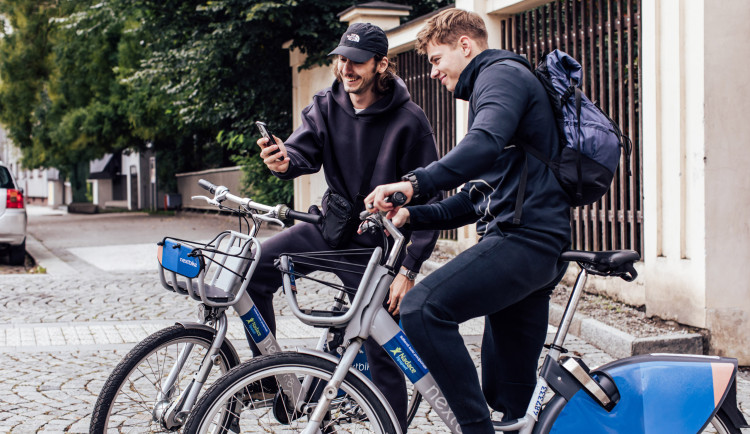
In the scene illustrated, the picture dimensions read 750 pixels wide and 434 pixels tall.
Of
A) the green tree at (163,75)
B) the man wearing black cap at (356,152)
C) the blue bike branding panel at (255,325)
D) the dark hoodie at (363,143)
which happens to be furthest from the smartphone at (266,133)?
the green tree at (163,75)

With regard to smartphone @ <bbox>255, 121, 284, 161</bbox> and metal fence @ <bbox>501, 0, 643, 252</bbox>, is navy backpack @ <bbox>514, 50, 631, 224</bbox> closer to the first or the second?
smartphone @ <bbox>255, 121, 284, 161</bbox>

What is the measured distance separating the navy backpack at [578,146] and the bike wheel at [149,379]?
1273 millimetres

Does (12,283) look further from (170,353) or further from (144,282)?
(170,353)

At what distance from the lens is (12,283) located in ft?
29.3

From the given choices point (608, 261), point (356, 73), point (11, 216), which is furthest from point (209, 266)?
point (11, 216)

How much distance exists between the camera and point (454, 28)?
9.21 ft

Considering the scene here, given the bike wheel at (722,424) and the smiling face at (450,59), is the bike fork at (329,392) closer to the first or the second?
the smiling face at (450,59)

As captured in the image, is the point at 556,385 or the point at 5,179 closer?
the point at 556,385

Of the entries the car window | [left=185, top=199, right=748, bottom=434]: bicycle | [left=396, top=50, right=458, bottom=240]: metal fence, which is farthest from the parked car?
[left=185, top=199, right=748, bottom=434]: bicycle

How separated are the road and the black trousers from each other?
2.69 feet

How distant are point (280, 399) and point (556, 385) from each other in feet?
2.92

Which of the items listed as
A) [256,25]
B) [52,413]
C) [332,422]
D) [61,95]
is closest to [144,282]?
[52,413]

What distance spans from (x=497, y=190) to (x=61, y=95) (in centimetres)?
2562

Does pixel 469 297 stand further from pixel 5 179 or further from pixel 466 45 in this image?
pixel 5 179
